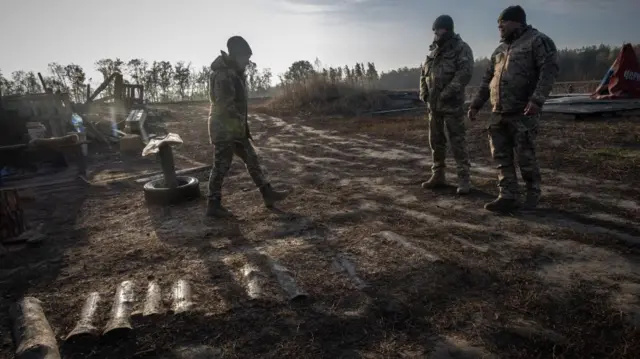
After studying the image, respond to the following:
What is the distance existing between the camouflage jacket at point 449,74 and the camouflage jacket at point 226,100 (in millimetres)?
2350

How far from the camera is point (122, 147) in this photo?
34.9 feet

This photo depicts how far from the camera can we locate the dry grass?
18.6 m

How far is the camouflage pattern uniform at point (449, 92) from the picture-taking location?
185 inches

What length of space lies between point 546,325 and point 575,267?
894 mm

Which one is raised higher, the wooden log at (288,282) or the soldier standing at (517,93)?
the soldier standing at (517,93)

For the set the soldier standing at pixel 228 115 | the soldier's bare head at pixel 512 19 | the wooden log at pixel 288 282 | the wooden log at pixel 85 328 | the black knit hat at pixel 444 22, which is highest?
the black knit hat at pixel 444 22

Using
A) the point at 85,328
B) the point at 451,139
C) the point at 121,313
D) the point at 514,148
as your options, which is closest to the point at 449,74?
the point at 451,139

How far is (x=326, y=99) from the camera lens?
19891 mm

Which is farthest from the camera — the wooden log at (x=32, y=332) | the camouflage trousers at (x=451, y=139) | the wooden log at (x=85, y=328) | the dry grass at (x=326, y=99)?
the dry grass at (x=326, y=99)

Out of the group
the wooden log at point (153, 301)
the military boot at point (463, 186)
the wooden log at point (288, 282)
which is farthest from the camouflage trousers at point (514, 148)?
the wooden log at point (153, 301)

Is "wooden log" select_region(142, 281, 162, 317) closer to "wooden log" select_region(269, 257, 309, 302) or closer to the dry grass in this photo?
"wooden log" select_region(269, 257, 309, 302)

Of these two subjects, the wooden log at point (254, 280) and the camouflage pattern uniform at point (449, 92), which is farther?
the camouflage pattern uniform at point (449, 92)

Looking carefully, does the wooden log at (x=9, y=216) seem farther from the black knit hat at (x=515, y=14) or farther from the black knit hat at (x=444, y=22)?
the black knit hat at (x=515, y=14)

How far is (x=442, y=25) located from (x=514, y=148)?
1.68 metres
